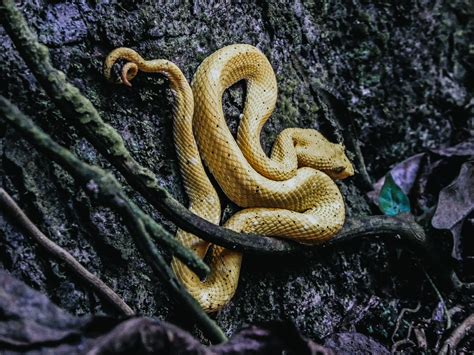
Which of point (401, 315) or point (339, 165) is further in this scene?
point (339, 165)

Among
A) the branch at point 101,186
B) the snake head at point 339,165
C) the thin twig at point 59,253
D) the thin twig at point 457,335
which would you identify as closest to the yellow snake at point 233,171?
the snake head at point 339,165

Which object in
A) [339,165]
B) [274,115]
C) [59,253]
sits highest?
[274,115]

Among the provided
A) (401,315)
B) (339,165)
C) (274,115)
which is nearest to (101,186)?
(274,115)

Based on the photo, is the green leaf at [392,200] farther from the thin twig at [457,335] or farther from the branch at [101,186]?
the branch at [101,186]

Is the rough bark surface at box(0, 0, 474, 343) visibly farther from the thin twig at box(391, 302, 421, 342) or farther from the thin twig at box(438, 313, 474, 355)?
the thin twig at box(438, 313, 474, 355)

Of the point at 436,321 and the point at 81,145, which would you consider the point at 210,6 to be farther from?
the point at 436,321

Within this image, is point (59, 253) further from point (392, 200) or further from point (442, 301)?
point (442, 301)

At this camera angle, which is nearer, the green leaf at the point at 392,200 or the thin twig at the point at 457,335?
the thin twig at the point at 457,335
